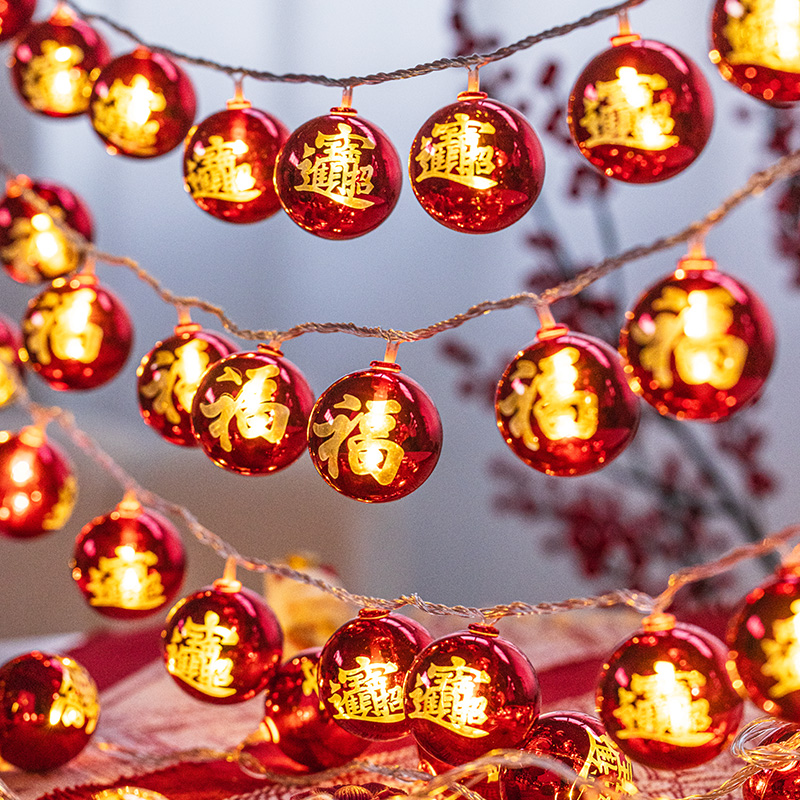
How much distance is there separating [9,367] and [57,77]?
0.17m

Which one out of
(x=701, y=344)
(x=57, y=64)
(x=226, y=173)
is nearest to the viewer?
(x=701, y=344)

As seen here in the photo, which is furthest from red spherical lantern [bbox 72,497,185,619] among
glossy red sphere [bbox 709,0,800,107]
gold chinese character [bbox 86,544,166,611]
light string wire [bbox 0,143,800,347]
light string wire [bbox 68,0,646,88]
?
glossy red sphere [bbox 709,0,800,107]

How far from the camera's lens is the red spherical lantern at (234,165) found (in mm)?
455

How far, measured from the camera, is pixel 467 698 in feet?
→ 1.28

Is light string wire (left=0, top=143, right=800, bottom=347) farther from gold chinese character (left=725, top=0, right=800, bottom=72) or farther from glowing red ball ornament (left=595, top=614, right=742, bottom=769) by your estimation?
glowing red ball ornament (left=595, top=614, right=742, bottom=769)

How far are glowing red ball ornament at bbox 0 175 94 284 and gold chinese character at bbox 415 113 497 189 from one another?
11.3 inches

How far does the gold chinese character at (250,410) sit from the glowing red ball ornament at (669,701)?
155mm

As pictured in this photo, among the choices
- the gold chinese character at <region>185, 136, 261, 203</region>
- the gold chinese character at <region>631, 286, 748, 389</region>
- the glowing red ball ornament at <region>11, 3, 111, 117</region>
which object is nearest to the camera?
the gold chinese character at <region>631, 286, 748, 389</region>

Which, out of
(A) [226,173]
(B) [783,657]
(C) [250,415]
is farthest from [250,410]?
(B) [783,657]

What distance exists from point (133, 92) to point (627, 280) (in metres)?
1.20

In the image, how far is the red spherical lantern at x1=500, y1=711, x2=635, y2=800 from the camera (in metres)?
0.39

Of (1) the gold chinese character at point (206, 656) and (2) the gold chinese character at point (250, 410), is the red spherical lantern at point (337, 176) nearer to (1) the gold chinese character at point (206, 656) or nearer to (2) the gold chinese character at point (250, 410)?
(2) the gold chinese character at point (250, 410)

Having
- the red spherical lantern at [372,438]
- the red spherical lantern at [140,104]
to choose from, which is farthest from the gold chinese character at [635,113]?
the red spherical lantern at [140,104]

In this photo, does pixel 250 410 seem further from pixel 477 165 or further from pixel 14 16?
pixel 14 16
